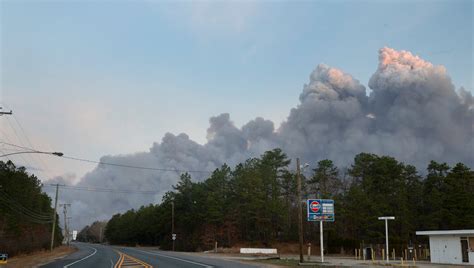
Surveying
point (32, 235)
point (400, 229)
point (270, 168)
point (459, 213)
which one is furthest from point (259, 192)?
point (32, 235)

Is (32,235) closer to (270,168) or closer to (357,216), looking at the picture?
(270,168)

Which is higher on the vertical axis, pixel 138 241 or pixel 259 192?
pixel 259 192

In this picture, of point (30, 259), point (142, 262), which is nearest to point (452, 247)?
point (142, 262)

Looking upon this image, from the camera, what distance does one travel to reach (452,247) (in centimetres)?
4144

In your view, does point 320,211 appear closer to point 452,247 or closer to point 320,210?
point 320,210

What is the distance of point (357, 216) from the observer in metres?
71.8

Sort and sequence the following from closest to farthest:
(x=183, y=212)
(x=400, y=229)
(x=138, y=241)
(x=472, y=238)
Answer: (x=472, y=238), (x=400, y=229), (x=183, y=212), (x=138, y=241)

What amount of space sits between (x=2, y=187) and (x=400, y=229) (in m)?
69.3

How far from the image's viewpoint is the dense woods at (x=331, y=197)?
71312 mm

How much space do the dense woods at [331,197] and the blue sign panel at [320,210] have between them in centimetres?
2952

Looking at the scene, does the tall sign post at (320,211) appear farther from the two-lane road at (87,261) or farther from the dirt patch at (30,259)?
the dirt patch at (30,259)

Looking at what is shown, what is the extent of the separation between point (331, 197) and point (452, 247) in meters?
39.6

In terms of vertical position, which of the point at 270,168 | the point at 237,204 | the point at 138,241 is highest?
the point at 270,168

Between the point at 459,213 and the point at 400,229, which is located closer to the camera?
the point at 459,213
